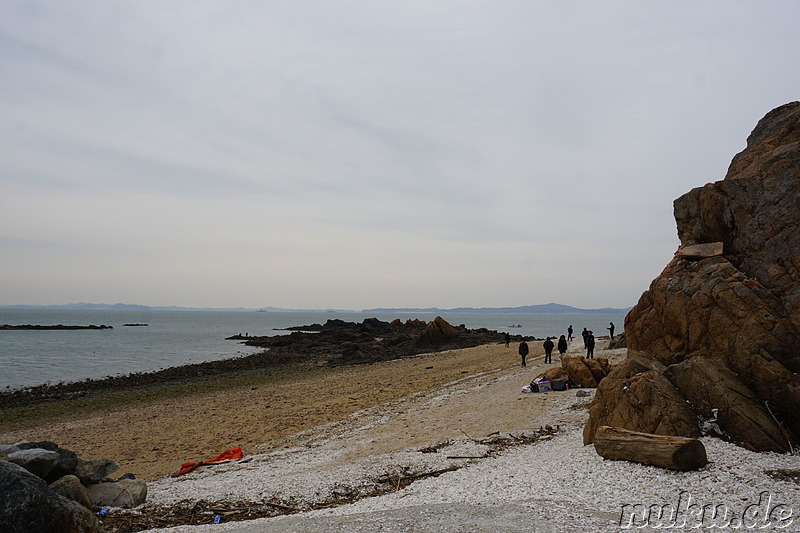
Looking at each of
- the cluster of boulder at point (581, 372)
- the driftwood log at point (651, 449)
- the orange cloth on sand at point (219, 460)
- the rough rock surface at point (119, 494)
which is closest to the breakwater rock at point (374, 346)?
the cluster of boulder at point (581, 372)

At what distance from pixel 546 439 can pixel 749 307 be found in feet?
16.7

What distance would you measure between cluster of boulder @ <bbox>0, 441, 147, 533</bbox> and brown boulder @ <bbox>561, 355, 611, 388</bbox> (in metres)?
13.6

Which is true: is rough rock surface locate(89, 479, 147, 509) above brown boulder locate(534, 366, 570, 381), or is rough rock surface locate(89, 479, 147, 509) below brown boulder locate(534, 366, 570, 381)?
below

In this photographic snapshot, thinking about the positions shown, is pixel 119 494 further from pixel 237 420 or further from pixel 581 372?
pixel 581 372

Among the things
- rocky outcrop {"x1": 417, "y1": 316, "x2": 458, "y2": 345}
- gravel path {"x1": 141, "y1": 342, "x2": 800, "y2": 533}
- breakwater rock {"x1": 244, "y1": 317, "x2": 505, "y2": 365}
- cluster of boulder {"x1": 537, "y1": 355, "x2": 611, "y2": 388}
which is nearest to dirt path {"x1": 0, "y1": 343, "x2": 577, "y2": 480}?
cluster of boulder {"x1": 537, "y1": 355, "x2": 611, "y2": 388}

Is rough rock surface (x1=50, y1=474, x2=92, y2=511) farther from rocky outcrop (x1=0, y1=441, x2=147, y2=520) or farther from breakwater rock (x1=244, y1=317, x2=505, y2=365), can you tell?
breakwater rock (x1=244, y1=317, x2=505, y2=365)

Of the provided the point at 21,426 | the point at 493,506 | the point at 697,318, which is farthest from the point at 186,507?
the point at 21,426

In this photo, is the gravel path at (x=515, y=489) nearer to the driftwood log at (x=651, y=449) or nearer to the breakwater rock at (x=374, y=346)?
the driftwood log at (x=651, y=449)

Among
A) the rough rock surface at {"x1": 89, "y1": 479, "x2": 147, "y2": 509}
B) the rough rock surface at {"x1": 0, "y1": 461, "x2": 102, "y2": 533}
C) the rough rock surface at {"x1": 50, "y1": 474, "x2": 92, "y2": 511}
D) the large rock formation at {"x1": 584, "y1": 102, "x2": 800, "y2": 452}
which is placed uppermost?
the large rock formation at {"x1": 584, "y1": 102, "x2": 800, "y2": 452}

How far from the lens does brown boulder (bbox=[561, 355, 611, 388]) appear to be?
55.5 feet

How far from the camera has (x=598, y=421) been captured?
10.2 m

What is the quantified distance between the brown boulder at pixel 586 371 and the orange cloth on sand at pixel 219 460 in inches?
442

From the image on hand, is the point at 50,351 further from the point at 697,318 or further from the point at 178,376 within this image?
the point at 697,318

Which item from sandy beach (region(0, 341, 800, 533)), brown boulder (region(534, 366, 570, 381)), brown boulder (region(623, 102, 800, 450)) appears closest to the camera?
sandy beach (region(0, 341, 800, 533))
